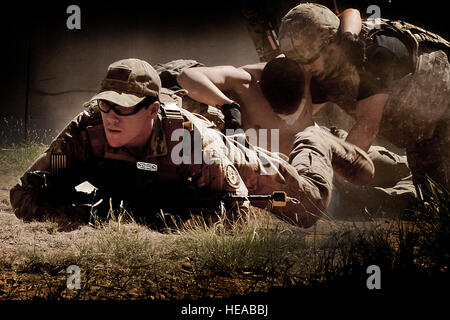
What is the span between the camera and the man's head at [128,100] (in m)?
2.61

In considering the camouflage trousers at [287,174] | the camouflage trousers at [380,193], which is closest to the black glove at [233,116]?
the camouflage trousers at [287,174]

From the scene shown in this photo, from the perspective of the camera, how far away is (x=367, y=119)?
339 centimetres

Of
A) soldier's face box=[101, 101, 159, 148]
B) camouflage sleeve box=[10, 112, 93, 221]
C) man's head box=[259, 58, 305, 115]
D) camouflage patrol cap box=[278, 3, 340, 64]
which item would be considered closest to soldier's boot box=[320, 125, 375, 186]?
man's head box=[259, 58, 305, 115]

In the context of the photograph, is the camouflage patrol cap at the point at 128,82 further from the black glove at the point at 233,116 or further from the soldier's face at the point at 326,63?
the soldier's face at the point at 326,63

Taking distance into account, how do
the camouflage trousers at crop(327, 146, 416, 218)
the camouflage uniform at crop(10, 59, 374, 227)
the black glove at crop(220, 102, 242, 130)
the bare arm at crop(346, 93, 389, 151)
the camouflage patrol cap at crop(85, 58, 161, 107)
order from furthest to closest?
1. the camouflage trousers at crop(327, 146, 416, 218)
2. the bare arm at crop(346, 93, 389, 151)
3. the black glove at crop(220, 102, 242, 130)
4. the camouflage uniform at crop(10, 59, 374, 227)
5. the camouflage patrol cap at crop(85, 58, 161, 107)

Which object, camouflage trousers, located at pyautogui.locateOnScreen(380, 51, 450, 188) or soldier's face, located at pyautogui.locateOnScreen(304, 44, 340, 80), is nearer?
soldier's face, located at pyautogui.locateOnScreen(304, 44, 340, 80)

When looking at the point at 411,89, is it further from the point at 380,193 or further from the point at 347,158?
the point at 380,193

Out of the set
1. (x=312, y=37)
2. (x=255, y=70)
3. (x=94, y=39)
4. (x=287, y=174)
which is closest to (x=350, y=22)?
(x=312, y=37)

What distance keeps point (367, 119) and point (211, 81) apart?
1.09 m

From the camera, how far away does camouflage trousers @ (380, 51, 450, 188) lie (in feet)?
11.1

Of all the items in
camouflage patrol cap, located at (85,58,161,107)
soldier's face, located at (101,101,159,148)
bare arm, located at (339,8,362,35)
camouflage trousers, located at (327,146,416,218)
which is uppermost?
bare arm, located at (339,8,362,35)

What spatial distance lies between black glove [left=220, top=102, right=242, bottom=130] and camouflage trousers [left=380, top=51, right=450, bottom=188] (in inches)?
40.8

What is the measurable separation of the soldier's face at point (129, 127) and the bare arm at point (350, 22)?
134 cm

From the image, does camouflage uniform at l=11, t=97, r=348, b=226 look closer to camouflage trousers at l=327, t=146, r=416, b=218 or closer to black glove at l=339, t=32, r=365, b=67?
camouflage trousers at l=327, t=146, r=416, b=218
